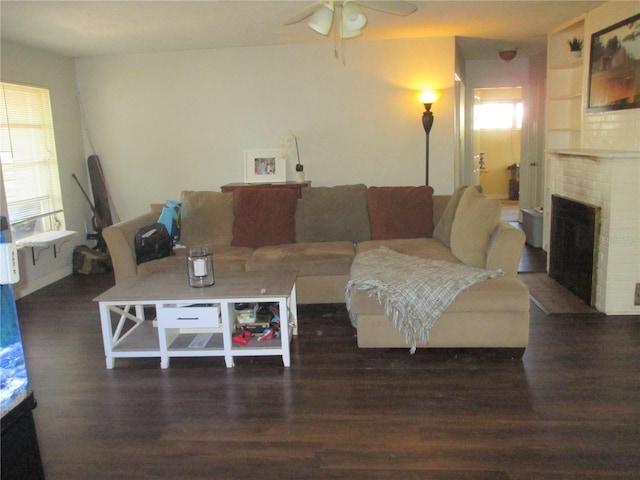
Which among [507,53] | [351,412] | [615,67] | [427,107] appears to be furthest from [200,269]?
[507,53]

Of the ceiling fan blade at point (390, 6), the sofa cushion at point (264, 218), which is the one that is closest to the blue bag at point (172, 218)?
the sofa cushion at point (264, 218)

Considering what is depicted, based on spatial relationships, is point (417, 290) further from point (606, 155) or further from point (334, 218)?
point (606, 155)

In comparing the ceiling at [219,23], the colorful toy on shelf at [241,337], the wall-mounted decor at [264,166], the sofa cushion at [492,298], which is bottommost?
the colorful toy on shelf at [241,337]

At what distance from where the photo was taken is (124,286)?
3.43 meters

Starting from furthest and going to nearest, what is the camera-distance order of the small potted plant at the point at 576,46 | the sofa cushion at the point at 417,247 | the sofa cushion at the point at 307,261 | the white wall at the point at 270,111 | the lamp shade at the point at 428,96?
1. the white wall at the point at 270,111
2. the lamp shade at the point at 428,96
3. the small potted plant at the point at 576,46
4. the sofa cushion at the point at 307,261
5. the sofa cushion at the point at 417,247

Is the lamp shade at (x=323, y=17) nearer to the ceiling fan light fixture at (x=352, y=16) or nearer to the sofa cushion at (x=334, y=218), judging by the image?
the ceiling fan light fixture at (x=352, y=16)

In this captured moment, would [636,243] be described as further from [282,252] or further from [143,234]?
[143,234]

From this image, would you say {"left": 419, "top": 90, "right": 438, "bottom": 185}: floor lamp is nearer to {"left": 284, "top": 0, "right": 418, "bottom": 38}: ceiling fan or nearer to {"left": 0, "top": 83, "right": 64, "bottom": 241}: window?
{"left": 284, "top": 0, "right": 418, "bottom": 38}: ceiling fan

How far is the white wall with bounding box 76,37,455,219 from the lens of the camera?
18.9 feet

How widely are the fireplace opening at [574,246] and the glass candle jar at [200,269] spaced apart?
280 centimetres

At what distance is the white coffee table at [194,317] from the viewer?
3117 mm

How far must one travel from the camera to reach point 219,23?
15.2ft

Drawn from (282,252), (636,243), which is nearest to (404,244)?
(282,252)

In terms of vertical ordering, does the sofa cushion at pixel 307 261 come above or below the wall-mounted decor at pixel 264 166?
below
